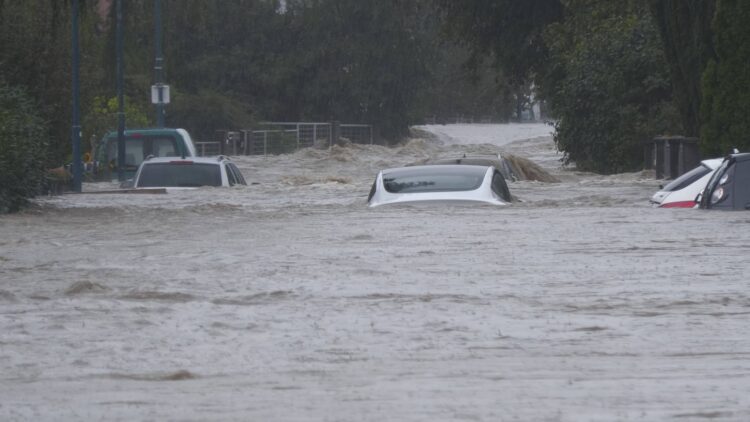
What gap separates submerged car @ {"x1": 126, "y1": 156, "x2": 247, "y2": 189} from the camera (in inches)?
858

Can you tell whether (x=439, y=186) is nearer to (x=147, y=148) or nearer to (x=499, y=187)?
(x=499, y=187)

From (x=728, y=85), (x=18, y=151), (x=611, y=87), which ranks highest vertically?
(x=611, y=87)

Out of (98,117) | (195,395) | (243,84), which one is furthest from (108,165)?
(243,84)

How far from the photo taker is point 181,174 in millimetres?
21969

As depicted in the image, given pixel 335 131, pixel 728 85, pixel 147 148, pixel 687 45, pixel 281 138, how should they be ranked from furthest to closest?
1. pixel 335 131
2. pixel 281 138
3. pixel 147 148
4. pixel 687 45
5. pixel 728 85

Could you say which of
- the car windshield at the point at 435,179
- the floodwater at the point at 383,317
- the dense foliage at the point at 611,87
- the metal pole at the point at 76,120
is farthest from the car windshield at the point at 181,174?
the dense foliage at the point at 611,87

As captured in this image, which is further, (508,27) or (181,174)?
(508,27)

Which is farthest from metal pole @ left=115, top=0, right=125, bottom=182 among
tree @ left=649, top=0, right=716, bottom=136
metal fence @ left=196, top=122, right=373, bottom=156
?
metal fence @ left=196, top=122, right=373, bottom=156

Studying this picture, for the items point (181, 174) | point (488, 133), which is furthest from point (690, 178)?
point (488, 133)

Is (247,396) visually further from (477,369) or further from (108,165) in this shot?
(108,165)

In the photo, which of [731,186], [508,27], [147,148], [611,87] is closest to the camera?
[731,186]

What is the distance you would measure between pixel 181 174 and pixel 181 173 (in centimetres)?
A: 2

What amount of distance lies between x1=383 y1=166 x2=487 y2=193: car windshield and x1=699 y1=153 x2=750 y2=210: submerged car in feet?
9.36

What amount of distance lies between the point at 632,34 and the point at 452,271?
26.2 m
